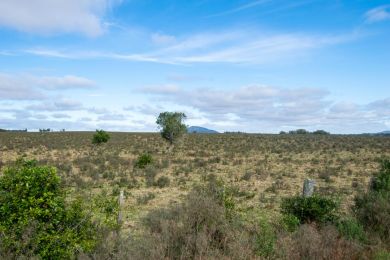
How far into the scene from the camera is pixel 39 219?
8.14 metres

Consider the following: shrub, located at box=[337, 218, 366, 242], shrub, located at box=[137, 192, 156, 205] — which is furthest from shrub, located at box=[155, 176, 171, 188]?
shrub, located at box=[337, 218, 366, 242]

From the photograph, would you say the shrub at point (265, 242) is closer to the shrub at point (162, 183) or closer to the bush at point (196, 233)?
the bush at point (196, 233)

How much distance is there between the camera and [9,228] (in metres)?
7.96

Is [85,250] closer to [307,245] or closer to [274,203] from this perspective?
[307,245]

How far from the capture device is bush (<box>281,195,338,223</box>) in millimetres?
11039

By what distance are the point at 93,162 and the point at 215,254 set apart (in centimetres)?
2701

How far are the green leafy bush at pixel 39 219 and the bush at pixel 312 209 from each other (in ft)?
18.6

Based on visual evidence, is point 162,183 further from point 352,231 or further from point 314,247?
point 314,247

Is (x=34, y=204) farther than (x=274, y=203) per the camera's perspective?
No

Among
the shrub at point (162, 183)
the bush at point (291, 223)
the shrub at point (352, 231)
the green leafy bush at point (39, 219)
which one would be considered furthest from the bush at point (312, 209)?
the shrub at point (162, 183)

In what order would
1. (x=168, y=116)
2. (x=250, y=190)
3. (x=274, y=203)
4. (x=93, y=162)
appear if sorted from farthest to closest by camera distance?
(x=168, y=116) → (x=93, y=162) → (x=250, y=190) → (x=274, y=203)

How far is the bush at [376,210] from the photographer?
33.7 ft

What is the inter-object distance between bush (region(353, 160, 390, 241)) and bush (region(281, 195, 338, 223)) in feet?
2.25

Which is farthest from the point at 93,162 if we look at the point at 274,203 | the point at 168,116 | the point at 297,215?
the point at 297,215
